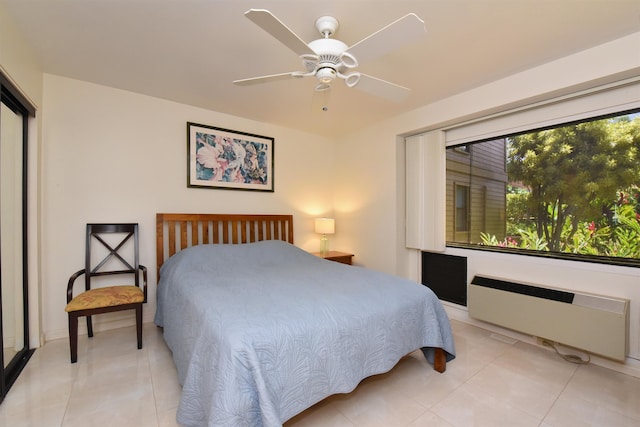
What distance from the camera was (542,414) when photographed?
1618 mm

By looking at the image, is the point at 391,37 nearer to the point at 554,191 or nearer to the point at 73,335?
the point at 554,191

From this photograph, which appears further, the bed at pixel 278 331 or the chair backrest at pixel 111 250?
the chair backrest at pixel 111 250

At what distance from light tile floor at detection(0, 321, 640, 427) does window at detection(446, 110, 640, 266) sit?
3.28 ft

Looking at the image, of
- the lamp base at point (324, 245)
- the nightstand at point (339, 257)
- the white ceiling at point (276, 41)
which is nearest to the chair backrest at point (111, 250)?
the white ceiling at point (276, 41)

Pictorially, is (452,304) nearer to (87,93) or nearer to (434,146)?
(434,146)

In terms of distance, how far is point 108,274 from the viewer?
265cm

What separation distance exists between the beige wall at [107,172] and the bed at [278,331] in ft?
2.36

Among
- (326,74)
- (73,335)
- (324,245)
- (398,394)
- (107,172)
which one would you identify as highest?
(326,74)

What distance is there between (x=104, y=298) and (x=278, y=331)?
1.77 meters

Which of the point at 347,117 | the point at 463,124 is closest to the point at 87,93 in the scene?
the point at 347,117

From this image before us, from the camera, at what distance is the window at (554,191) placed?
2145 millimetres

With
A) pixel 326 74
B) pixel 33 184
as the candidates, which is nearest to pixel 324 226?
pixel 326 74

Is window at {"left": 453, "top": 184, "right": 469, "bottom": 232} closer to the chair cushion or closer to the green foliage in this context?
the green foliage

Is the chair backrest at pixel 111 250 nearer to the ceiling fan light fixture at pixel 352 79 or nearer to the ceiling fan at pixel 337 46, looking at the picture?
the ceiling fan at pixel 337 46
